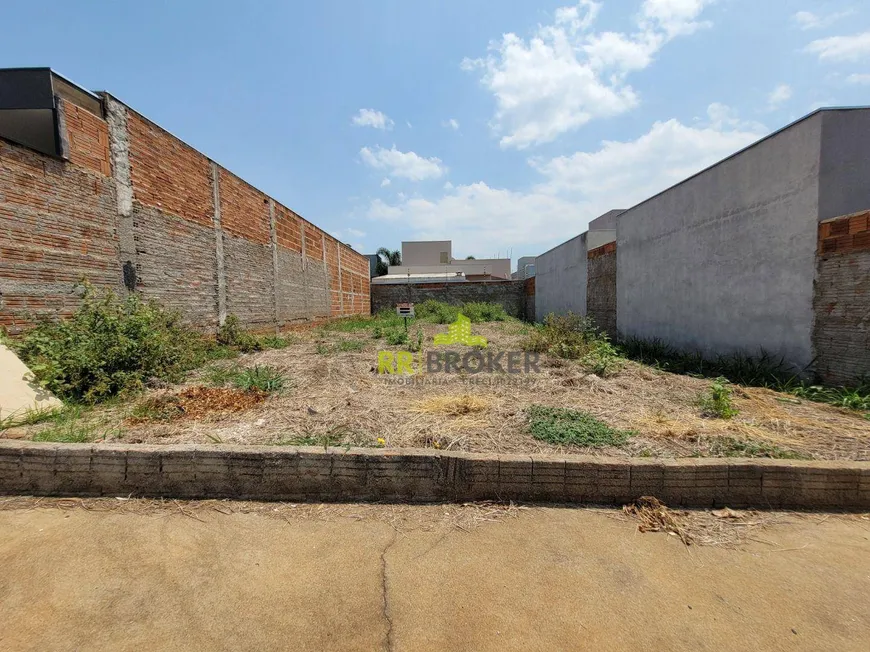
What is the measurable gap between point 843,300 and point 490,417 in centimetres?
441

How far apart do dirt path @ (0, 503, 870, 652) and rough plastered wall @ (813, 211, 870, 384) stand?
315 cm

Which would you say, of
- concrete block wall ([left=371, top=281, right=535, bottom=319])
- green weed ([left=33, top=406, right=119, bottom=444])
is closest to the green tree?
concrete block wall ([left=371, top=281, right=535, bottom=319])

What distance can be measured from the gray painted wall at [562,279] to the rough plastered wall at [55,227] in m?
11.0

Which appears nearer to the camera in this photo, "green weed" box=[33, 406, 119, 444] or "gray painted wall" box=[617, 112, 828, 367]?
"green weed" box=[33, 406, 119, 444]

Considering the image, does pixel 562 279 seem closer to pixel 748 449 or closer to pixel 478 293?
pixel 478 293

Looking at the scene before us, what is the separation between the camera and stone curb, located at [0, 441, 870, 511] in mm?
2211

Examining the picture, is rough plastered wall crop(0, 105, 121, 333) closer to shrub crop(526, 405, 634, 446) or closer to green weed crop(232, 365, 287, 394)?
green weed crop(232, 365, 287, 394)

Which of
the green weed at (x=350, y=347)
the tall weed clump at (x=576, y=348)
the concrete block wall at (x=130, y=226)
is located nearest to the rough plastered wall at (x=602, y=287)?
the tall weed clump at (x=576, y=348)

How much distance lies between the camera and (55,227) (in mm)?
4270

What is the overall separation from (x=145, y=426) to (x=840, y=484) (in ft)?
16.4

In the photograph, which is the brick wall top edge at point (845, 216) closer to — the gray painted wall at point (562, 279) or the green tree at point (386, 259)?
the gray painted wall at point (562, 279)

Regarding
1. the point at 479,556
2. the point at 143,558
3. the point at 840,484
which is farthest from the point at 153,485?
the point at 840,484

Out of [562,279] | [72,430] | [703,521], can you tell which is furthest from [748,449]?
[562,279]

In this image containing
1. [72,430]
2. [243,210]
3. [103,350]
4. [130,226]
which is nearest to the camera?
[72,430]
